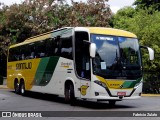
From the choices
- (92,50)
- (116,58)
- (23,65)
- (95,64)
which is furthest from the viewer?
(23,65)

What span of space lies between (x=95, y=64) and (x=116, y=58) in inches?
37.0

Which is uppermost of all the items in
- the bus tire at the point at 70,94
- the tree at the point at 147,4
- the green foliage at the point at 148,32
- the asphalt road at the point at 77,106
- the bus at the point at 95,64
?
the tree at the point at 147,4

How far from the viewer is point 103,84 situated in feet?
49.5

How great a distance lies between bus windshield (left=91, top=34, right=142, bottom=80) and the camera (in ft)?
49.9

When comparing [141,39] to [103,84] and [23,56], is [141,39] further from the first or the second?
[103,84]

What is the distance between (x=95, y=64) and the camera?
1517 centimetres

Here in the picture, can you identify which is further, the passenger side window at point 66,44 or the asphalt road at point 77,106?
the passenger side window at point 66,44

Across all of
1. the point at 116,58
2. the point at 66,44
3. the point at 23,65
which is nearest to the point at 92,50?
the point at 116,58

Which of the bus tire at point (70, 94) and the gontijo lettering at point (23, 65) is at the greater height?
the gontijo lettering at point (23, 65)

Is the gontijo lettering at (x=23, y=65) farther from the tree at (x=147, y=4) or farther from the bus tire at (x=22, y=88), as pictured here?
the tree at (x=147, y=4)

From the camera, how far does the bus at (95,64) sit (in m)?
15.2

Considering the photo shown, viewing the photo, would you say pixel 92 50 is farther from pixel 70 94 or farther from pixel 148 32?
pixel 148 32

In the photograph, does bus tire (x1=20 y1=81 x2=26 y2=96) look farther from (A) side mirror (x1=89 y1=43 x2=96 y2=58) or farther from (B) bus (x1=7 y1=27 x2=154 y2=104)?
(A) side mirror (x1=89 y1=43 x2=96 y2=58)

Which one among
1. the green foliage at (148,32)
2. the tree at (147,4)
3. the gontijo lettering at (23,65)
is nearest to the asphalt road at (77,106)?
the gontijo lettering at (23,65)
